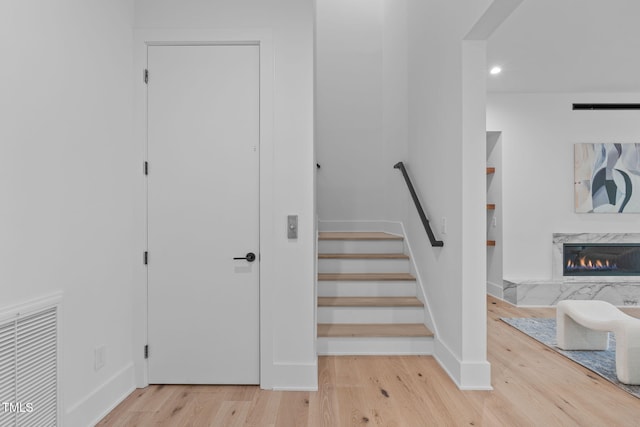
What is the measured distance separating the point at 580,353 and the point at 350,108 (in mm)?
3813

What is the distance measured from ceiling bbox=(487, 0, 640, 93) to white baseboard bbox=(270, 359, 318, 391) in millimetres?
3187

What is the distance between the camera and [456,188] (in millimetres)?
2543

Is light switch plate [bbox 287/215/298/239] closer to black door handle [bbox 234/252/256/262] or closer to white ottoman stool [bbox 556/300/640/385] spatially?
black door handle [bbox 234/252/256/262]

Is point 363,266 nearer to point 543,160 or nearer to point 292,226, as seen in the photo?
point 292,226

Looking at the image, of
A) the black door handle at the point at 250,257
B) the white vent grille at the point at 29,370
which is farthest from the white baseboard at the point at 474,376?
the white vent grille at the point at 29,370

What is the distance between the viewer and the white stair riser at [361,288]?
343 centimetres

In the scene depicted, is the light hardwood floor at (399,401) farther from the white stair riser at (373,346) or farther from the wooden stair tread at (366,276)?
the wooden stair tread at (366,276)

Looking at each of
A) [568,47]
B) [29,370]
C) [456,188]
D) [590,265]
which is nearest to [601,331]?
[456,188]

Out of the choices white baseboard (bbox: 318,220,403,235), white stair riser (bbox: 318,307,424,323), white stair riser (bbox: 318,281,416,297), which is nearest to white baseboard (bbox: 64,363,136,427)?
white stair riser (bbox: 318,307,424,323)

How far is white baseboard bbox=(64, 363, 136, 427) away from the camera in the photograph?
1.88m

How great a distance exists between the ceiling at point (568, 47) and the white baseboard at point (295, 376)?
319cm

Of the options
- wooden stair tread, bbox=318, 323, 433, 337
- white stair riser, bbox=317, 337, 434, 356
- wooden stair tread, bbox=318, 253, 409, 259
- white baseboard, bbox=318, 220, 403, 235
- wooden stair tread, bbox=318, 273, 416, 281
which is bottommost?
white stair riser, bbox=317, 337, 434, 356

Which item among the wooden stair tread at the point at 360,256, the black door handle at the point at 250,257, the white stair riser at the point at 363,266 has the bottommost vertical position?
the white stair riser at the point at 363,266

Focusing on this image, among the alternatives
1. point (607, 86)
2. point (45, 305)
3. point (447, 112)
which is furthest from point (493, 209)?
point (45, 305)
